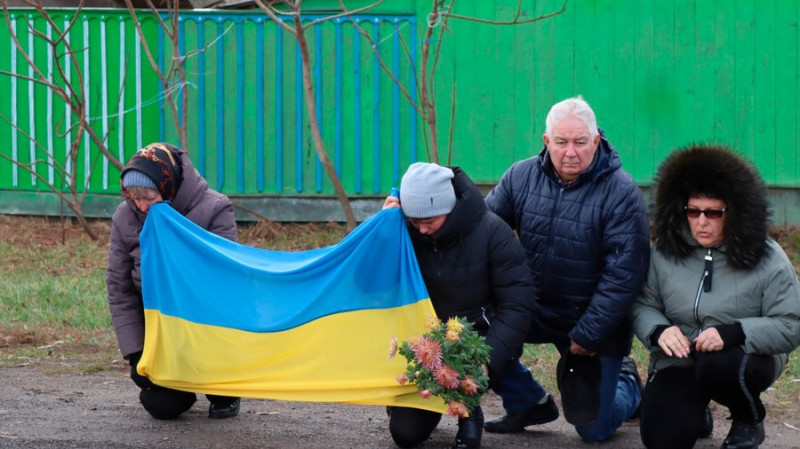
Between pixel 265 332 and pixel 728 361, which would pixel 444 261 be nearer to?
pixel 265 332

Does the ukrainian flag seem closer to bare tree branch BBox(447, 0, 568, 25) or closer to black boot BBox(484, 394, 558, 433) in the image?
black boot BBox(484, 394, 558, 433)

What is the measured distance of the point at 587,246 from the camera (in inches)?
212

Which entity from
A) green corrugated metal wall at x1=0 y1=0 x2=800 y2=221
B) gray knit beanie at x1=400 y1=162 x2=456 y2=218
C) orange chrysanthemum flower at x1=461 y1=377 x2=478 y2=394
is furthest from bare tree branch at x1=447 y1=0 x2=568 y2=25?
orange chrysanthemum flower at x1=461 y1=377 x2=478 y2=394

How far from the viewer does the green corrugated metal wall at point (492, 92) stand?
11.0 m

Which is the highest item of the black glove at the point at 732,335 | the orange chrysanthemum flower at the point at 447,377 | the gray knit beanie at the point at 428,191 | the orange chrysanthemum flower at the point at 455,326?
the gray knit beanie at the point at 428,191

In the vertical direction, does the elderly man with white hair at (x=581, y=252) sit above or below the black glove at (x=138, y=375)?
above

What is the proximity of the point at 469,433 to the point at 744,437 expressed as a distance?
1202mm

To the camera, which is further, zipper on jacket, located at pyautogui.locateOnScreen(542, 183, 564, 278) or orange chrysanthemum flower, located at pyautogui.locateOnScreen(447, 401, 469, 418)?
zipper on jacket, located at pyautogui.locateOnScreen(542, 183, 564, 278)

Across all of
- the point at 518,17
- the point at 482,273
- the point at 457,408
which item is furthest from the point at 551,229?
the point at 518,17

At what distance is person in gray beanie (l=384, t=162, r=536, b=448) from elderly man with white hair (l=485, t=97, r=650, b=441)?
0.21 metres

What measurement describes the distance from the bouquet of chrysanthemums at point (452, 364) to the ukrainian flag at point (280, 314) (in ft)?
1.14

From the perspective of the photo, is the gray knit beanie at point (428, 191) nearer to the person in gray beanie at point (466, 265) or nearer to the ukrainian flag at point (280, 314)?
the person in gray beanie at point (466, 265)

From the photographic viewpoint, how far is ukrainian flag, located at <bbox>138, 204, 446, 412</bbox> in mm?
5484

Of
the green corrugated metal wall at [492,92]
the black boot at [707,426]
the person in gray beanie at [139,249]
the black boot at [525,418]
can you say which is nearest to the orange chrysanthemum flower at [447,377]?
the black boot at [525,418]
